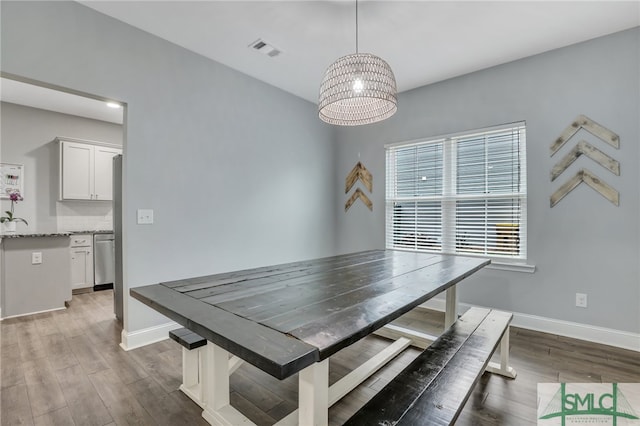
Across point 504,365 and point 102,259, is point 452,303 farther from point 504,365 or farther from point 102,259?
point 102,259

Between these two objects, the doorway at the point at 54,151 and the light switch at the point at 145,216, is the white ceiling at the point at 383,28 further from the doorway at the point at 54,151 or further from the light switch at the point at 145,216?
the doorway at the point at 54,151

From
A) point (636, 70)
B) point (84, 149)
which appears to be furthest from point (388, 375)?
point (84, 149)

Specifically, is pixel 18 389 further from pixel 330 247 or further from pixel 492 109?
pixel 492 109

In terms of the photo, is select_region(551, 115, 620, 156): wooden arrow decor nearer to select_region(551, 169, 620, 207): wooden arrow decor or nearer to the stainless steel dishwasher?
select_region(551, 169, 620, 207): wooden arrow decor

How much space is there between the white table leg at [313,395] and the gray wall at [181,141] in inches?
86.5

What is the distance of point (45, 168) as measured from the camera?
14.6 feet

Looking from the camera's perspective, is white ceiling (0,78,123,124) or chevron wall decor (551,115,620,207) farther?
white ceiling (0,78,123,124)

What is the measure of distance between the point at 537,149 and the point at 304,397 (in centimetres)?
327

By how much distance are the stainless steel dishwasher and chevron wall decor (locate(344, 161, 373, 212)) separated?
381cm

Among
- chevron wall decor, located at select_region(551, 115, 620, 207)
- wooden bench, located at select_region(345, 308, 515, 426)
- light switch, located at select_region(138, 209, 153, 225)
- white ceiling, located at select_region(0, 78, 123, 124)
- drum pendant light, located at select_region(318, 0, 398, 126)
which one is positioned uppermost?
white ceiling, located at select_region(0, 78, 123, 124)

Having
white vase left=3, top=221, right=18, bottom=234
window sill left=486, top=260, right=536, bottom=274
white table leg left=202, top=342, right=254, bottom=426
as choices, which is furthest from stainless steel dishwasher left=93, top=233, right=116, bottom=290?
window sill left=486, top=260, right=536, bottom=274

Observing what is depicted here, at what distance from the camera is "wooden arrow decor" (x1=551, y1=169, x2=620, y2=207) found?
2.62m

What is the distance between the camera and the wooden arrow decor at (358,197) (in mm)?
4270

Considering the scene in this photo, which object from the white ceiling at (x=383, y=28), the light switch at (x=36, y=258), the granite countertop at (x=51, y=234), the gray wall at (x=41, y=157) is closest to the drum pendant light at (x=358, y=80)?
the white ceiling at (x=383, y=28)
